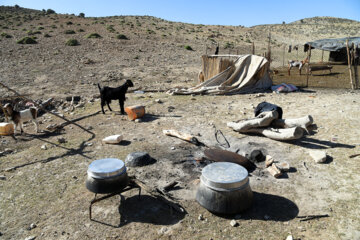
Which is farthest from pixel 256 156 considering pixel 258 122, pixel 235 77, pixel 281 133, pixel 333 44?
pixel 333 44

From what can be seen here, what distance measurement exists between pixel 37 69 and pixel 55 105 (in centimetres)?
634

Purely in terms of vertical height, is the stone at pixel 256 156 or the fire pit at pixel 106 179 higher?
the fire pit at pixel 106 179

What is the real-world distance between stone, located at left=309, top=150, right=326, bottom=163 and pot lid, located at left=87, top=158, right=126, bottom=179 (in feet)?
11.3

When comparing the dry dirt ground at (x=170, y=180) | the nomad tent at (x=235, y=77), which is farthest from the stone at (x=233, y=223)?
the nomad tent at (x=235, y=77)

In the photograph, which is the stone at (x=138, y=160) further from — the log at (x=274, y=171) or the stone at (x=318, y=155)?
the stone at (x=318, y=155)

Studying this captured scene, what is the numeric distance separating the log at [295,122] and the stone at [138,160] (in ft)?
9.80

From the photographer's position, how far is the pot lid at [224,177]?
327 cm

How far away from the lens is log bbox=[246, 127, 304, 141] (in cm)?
532

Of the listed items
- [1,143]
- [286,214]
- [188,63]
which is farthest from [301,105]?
[188,63]

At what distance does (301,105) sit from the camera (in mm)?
8242

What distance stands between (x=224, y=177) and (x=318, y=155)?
2449 millimetres

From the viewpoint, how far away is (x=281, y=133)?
5.57 metres

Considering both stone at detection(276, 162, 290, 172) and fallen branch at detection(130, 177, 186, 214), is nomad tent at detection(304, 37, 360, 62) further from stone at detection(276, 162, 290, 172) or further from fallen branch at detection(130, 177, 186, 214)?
fallen branch at detection(130, 177, 186, 214)

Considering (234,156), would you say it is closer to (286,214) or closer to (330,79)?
(286,214)
